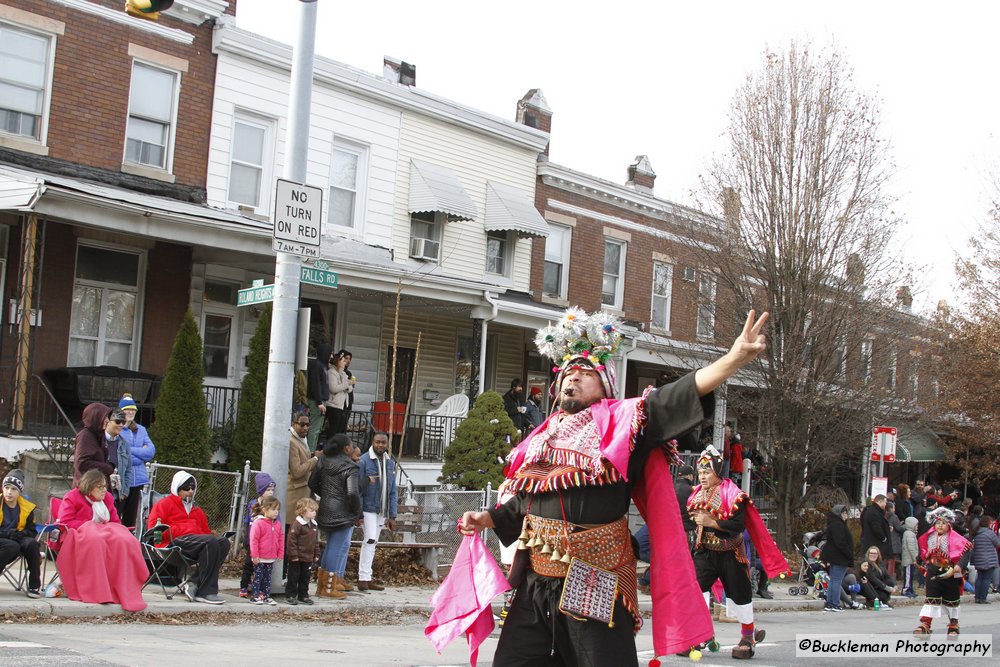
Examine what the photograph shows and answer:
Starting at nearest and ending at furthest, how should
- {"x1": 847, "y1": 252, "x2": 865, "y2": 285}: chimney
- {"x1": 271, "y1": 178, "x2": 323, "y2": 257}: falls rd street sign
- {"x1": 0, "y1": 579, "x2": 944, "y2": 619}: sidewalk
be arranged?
1. {"x1": 0, "y1": 579, "x2": 944, "y2": 619}: sidewalk
2. {"x1": 271, "y1": 178, "x2": 323, "y2": 257}: falls rd street sign
3. {"x1": 847, "y1": 252, "x2": 865, "y2": 285}: chimney

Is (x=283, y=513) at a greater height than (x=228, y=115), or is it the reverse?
(x=228, y=115)

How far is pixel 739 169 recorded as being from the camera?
71.3ft

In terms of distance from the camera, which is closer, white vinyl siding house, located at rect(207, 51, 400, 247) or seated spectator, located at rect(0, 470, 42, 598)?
seated spectator, located at rect(0, 470, 42, 598)

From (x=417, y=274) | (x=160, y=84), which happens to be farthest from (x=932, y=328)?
(x=160, y=84)

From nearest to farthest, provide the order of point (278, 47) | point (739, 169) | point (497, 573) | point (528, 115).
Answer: point (497, 573)
point (278, 47)
point (739, 169)
point (528, 115)

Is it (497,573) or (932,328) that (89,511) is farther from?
(932,328)

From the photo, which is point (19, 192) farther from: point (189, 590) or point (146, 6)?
point (146, 6)

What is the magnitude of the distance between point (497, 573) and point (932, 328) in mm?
23819

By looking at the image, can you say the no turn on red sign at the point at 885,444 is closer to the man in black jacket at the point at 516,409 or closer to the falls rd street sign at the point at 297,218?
the man in black jacket at the point at 516,409

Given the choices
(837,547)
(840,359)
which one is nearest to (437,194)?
(840,359)

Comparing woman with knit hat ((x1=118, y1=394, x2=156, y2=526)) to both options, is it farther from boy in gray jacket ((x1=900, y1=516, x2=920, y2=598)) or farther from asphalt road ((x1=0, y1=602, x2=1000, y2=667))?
boy in gray jacket ((x1=900, y1=516, x2=920, y2=598))

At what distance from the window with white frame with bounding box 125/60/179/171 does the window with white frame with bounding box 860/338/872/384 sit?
14129 millimetres

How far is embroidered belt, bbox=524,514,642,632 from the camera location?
16.8ft

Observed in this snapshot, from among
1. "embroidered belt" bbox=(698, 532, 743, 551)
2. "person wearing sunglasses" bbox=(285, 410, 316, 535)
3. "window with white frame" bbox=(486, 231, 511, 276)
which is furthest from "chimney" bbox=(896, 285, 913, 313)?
"person wearing sunglasses" bbox=(285, 410, 316, 535)
